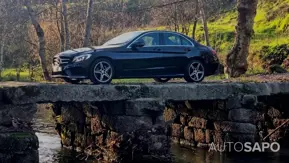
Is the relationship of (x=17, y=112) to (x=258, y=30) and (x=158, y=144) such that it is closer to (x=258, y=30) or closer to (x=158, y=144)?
(x=158, y=144)

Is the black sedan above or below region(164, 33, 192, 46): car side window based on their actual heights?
below

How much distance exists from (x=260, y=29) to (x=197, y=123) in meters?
23.0

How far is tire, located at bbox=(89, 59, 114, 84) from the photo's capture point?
13.8 meters

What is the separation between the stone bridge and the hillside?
44.8ft

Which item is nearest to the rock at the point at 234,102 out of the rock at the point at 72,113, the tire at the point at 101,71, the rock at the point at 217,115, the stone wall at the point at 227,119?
the stone wall at the point at 227,119

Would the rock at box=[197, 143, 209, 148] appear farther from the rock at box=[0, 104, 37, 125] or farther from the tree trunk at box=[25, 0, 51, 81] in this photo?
the tree trunk at box=[25, 0, 51, 81]

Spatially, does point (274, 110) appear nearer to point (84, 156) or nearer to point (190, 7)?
point (84, 156)

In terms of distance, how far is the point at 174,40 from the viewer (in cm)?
1566

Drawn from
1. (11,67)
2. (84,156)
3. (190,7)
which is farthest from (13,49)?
(84,156)

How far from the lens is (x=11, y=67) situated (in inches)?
1753

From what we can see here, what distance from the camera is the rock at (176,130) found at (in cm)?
1867

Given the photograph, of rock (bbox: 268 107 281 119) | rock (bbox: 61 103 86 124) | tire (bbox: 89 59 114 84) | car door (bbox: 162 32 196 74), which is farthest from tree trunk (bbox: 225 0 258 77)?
tire (bbox: 89 59 114 84)

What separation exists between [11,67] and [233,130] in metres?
31.6

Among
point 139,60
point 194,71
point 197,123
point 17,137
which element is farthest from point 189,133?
point 17,137
